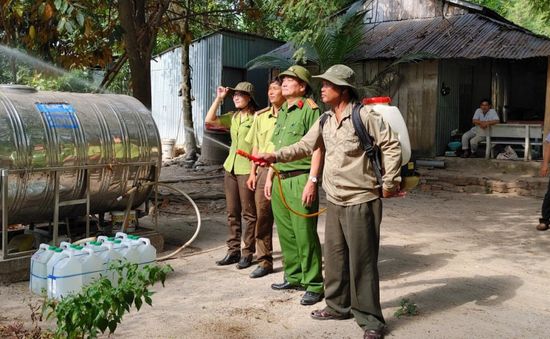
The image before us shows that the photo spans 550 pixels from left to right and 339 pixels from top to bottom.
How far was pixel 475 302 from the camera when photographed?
5301 mm

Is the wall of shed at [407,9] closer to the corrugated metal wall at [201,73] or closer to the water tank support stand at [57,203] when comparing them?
the corrugated metal wall at [201,73]

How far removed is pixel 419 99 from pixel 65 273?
1131 cm

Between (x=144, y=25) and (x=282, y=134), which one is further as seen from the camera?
(x=144, y=25)

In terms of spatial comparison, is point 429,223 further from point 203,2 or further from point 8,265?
point 203,2

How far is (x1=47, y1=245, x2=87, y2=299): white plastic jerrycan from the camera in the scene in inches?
200

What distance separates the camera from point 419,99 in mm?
14812

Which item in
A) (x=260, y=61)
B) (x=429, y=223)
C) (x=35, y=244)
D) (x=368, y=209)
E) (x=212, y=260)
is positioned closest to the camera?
(x=368, y=209)

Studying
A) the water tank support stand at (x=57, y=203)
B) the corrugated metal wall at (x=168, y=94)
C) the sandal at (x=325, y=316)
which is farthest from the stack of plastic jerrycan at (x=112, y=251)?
the corrugated metal wall at (x=168, y=94)

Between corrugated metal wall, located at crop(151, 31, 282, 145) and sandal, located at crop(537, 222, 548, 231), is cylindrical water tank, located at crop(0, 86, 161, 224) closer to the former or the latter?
sandal, located at crop(537, 222, 548, 231)

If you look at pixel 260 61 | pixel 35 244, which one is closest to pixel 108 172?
pixel 35 244

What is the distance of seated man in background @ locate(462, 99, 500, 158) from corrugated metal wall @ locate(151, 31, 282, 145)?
7.97 m

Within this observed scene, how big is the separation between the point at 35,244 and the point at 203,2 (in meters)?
10.5

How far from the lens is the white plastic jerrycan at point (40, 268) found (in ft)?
17.5

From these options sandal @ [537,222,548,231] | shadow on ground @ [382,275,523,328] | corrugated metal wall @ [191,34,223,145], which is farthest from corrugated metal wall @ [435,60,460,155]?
shadow on ground @ [382,275,523,328]
